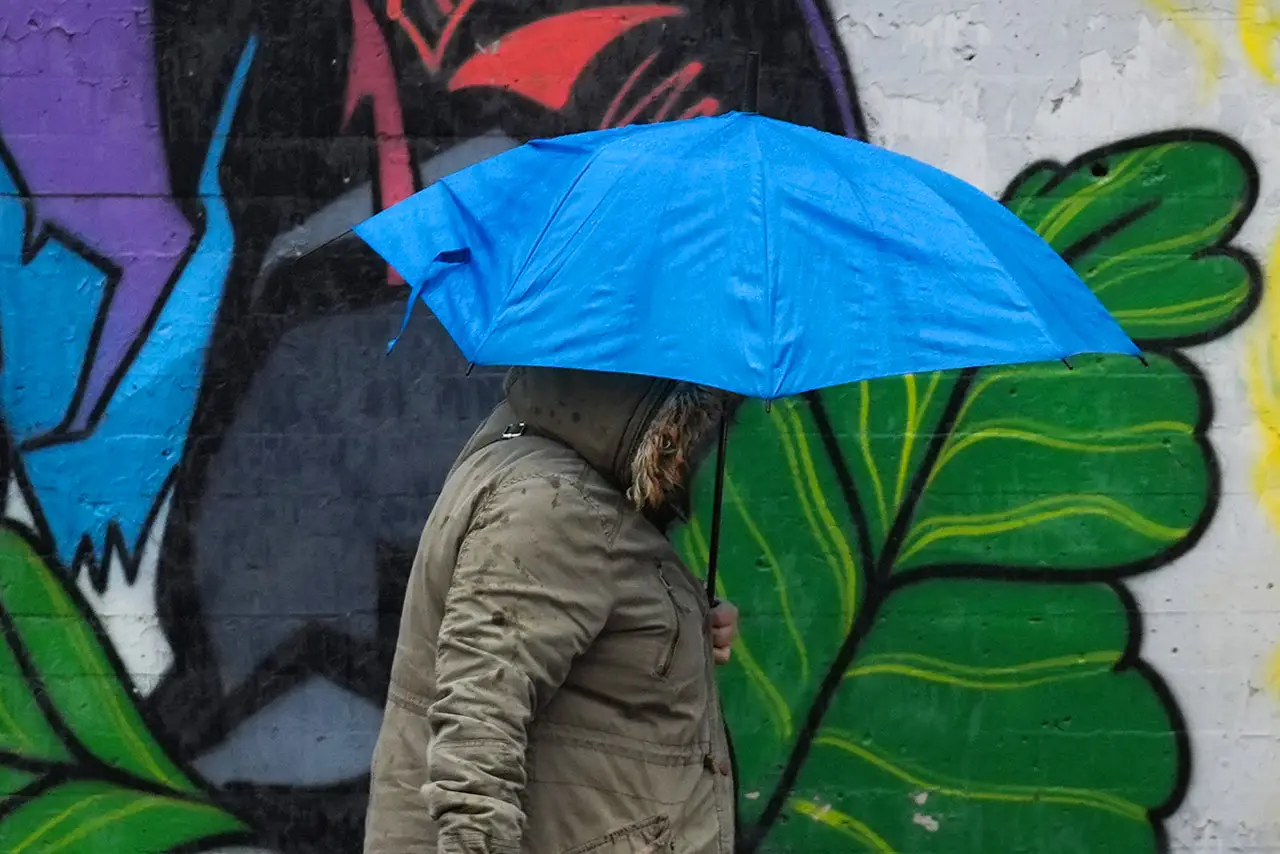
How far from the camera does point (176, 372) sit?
3.55 metres

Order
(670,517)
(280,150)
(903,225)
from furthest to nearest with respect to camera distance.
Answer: (280,150), (670,517), (903,225)

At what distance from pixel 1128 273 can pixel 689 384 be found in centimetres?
189

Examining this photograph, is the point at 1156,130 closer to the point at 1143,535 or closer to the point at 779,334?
the point at 1143,535

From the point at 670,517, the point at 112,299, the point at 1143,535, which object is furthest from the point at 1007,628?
the point at 112,299

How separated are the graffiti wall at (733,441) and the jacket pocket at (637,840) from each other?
59.7 inches

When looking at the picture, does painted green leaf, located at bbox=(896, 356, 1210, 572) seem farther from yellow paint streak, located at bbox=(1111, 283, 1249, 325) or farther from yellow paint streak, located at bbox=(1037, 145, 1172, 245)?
yellow paint streak, located at bbox=(1037, 145, 1172, 245)

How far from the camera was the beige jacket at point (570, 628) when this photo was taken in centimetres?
193

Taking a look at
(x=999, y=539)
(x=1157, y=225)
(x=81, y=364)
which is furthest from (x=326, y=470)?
(x=1157, y=225)

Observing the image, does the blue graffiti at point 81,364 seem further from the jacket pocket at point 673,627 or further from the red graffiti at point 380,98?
the jacket pocket at point 673,627

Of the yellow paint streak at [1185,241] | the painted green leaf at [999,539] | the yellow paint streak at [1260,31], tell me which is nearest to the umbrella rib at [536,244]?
the painted green leaf at [999,539]

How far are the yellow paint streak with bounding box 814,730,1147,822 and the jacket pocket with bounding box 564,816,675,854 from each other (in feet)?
5.20

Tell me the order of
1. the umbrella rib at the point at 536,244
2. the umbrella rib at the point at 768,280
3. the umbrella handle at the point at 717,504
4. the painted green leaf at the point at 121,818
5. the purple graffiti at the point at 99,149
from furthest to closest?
the painted green leaf at the point at 121,818 < the purple graffiti at the point at 99,149 < the umbrella handle at the point at 717,504 < the umbrella rib at the point at 536,244 < the umbrella rib at the point at 768,280

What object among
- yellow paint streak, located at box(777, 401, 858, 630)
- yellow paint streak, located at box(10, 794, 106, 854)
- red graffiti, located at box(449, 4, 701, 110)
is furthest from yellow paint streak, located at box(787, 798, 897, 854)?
red graffiti, located at box(449, 4, 701, 110)

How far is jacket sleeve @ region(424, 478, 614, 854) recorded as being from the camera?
1.86 m
